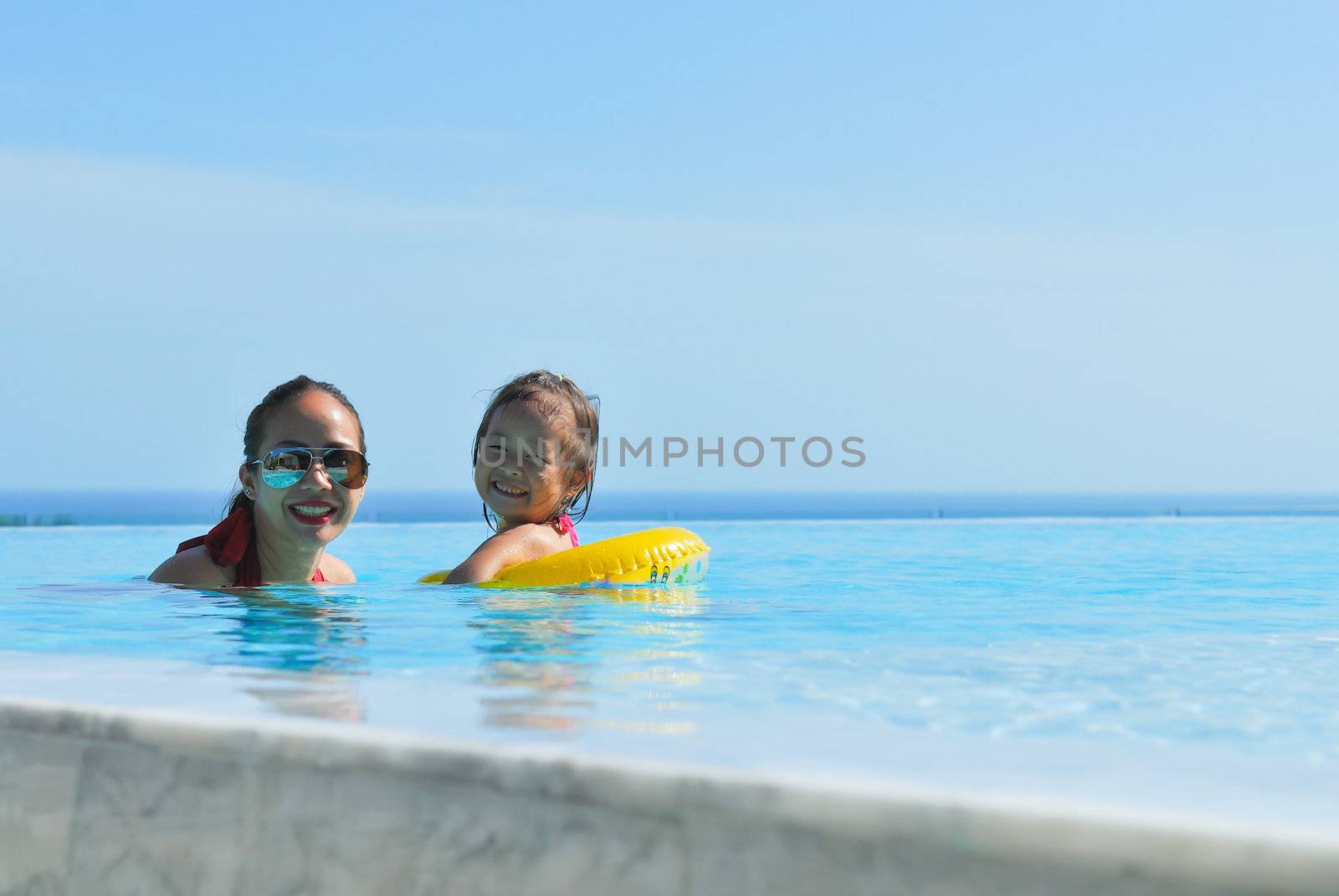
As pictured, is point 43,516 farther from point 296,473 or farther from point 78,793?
point 78,793

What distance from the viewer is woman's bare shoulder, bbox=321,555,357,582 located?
498 cm

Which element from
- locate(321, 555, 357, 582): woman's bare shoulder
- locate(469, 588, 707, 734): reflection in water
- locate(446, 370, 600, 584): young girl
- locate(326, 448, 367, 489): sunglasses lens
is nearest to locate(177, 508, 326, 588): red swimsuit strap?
locate(321, 555, 357, 582): woman's bare shoulder

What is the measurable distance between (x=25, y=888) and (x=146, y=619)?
2.17 meters

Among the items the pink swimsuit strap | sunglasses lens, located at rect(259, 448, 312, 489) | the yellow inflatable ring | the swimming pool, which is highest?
sunglasses lens, located at rect(259, 448, 312, 489)

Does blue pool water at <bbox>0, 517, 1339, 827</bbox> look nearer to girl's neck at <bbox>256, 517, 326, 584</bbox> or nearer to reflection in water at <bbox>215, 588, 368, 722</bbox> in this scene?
reflection in water at <bbox>215, 588, 368, 722</bbox>

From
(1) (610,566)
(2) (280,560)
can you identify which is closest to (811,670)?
(1) (610,566)

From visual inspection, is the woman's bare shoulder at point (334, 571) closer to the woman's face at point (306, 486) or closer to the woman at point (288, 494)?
the woman at point (288, 494)

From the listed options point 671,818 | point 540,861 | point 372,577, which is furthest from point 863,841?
point 372,577

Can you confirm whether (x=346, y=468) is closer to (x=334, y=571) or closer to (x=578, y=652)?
(x=334, y=571)

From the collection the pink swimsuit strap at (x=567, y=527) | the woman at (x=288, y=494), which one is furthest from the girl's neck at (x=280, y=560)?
the pink swimsuit strap at (x=567, y=527)

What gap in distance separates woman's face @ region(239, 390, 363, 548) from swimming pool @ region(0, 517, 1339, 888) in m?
0.27

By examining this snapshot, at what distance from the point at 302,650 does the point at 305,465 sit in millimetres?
1566

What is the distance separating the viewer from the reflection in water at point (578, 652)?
1.89m

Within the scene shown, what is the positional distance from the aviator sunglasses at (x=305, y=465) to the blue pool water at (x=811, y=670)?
1.42ft
